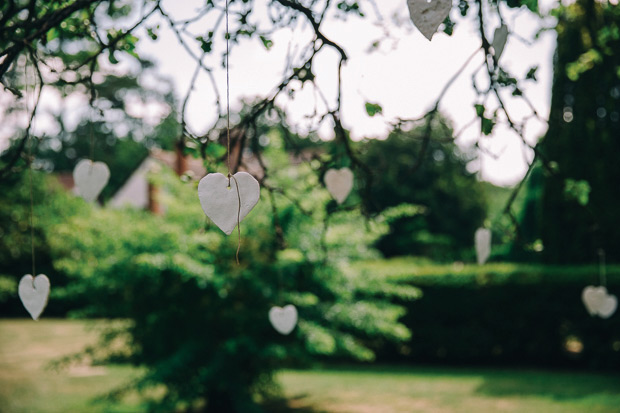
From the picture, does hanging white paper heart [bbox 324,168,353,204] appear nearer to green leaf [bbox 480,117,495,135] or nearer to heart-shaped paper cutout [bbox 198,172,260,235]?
green leaf [bbox 480,117,495,135]

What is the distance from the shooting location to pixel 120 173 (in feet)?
117

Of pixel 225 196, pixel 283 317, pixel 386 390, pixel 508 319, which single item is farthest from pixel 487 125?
pixel 508 319

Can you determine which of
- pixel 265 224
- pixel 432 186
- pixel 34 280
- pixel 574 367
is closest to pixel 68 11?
pixel 34 280

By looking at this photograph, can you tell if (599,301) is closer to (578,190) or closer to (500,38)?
(578,190)

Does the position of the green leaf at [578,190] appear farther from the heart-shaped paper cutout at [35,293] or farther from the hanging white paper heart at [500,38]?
the heart-shaped paper cutout at [35,293]

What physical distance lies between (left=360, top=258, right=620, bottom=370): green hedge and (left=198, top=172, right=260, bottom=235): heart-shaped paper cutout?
→ 24.2 feet

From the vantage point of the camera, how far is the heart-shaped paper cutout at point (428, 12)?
1.51 meters

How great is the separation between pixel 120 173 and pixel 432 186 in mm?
20757

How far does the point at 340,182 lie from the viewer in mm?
2717

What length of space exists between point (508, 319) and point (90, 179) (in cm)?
829

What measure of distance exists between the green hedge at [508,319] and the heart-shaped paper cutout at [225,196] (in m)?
7.37

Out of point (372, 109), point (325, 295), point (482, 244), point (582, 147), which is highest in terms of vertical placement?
point (582, 147)

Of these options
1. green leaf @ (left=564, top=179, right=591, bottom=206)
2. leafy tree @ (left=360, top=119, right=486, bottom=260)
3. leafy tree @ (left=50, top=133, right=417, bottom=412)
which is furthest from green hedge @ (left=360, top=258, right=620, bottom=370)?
leafy tree @ (left=360, top=119, right=486, bottom=260)

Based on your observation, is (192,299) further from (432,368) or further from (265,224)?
(432,368)
